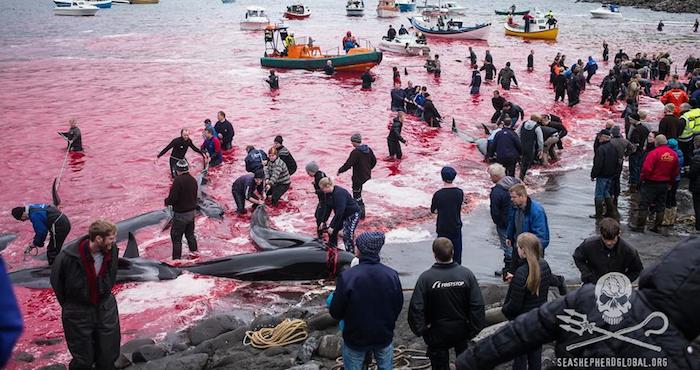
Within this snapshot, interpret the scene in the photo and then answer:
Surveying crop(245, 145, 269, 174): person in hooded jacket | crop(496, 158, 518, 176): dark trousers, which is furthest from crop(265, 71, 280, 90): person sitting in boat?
crop(496, 158, 518, 176): dark trousers

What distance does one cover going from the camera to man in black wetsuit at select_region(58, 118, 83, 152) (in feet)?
60.5

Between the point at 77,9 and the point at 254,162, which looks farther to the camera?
the point at 77,9

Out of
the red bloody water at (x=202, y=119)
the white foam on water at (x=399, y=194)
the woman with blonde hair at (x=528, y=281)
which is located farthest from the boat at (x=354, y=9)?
the woman with blonde hair at (x=528, y=281)

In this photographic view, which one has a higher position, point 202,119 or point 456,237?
point 456,237

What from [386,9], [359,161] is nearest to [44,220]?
[359,161]

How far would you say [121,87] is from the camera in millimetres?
32500

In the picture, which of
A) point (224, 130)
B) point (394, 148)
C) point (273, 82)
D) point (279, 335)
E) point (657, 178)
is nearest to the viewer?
point (279, 335)

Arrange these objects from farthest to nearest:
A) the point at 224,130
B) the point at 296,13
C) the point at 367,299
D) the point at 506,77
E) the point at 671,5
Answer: the point at 671,5 < the point at 296,13 < the point at 506,77 < the point at 224,130 < the point at 367,299

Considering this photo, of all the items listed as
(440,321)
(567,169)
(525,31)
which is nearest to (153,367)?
(440,321)

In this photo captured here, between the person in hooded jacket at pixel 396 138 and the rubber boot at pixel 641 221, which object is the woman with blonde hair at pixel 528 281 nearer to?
the rubber boot at pixel 641 221

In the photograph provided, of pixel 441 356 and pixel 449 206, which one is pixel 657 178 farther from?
pixel 441 356

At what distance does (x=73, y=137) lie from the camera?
733 inches

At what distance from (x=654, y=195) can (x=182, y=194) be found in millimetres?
8050

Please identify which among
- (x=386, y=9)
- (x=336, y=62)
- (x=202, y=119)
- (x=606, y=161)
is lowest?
(x=202, y=119)
